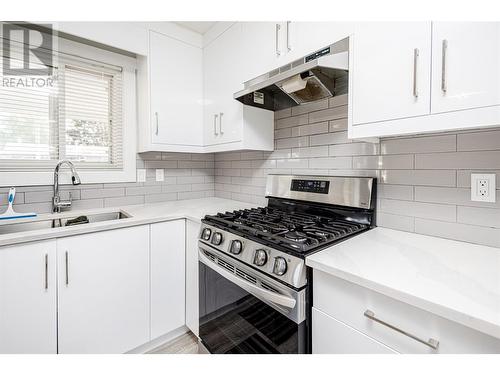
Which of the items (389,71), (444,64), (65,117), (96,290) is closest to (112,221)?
(96,290)

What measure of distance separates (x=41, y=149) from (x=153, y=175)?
31.2 inches

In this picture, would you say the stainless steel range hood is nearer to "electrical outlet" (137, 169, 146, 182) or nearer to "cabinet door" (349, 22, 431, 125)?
"cabinet door" (349, 22, 431, 125)

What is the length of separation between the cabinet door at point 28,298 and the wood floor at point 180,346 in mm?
616

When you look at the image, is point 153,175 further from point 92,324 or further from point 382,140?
point 382,140

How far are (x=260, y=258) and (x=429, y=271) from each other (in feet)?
1.97

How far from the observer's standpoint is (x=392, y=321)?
74cm

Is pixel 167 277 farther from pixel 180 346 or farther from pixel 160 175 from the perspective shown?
pixel 160 175

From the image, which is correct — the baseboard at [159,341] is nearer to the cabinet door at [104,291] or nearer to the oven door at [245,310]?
the cabinet door at [104,291]

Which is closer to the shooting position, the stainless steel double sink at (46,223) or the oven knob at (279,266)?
the oven knob at (279,266)

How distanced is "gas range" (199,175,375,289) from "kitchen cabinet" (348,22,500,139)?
1.49 ft

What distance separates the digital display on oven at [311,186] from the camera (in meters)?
1.56

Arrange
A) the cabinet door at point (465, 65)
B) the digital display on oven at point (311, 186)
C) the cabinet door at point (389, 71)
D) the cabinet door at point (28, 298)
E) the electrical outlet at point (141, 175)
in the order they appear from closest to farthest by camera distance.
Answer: the cabinet door at point (465, 65) < the cabinet door at point (389, 71) < the cabinet door at point (28, 298) < the digital display on oven at point (311, 186) < the electrical outlet at point (141, 175)

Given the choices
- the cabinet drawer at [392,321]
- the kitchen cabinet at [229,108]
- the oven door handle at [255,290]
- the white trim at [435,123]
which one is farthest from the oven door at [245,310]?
the kitchen cabinet at [229,108]

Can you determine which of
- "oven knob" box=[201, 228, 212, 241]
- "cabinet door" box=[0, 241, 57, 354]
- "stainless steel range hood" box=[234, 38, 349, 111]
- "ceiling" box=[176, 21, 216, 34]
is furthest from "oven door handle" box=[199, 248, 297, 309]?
"ceiling" box=[176, 21, 216, 34]
